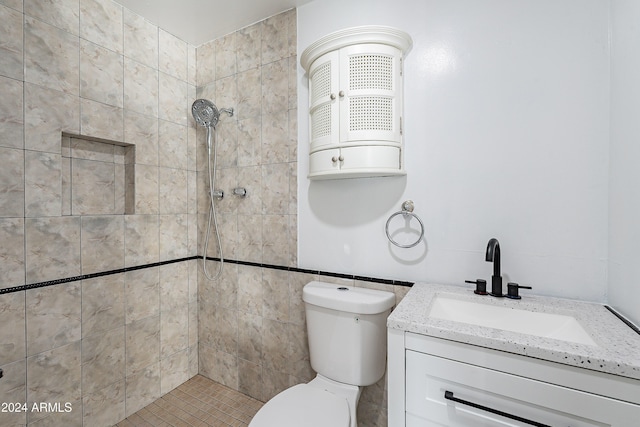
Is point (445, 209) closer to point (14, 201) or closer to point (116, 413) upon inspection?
point (14, 201)

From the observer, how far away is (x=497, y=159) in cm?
124

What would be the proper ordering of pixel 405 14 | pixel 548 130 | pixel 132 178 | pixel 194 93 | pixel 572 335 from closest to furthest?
pixel 572 335
pixel 548 130
pixel 405 14
pixel 132 178
pixel 194 93

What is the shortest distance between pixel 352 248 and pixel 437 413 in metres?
0.84

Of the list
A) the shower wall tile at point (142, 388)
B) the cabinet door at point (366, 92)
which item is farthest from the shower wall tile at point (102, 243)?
the cabinet door at point (366, 92)

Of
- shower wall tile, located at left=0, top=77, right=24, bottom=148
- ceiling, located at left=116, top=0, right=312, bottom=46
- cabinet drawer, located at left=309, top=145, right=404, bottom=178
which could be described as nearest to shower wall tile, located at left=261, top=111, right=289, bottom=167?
cabinet drawer, located at left=309, top=145, right=404, bottom=178

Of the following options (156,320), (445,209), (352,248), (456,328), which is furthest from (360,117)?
(156,320)

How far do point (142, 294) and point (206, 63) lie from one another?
1.69 meters

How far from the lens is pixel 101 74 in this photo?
162 centimetres

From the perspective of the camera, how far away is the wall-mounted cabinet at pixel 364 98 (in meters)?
1.28

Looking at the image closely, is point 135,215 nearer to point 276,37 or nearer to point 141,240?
point 141,240

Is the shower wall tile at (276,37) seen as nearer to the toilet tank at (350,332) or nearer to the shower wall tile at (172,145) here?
the shower wall tile at (172,145)

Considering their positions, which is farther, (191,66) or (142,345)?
(191,66)

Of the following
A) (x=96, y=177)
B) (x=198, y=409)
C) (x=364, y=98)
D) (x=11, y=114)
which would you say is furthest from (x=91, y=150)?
(x=198, y=409)

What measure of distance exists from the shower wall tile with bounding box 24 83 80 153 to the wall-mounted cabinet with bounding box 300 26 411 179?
1357mm
